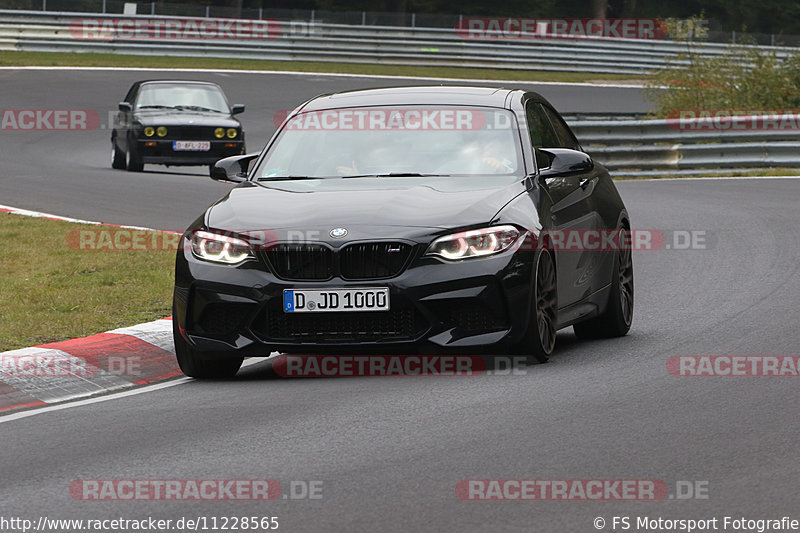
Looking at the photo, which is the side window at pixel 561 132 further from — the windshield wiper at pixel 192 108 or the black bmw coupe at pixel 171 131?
the windshield wiper at pixel 192 108

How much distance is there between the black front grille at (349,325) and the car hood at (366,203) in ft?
1.53

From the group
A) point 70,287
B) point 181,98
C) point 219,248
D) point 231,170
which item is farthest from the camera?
point 181,98

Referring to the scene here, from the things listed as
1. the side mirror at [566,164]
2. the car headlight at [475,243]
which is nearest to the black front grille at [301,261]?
the car headlight at [475,243]

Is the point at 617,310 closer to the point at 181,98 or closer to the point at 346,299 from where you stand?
the point at 346,299

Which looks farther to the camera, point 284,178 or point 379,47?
point 379,47

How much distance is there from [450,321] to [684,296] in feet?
13.2

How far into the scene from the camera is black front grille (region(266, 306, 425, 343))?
7.96 metres

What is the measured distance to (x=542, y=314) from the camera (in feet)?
27.6

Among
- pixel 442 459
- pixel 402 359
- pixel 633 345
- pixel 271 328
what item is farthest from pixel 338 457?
pixel 633 345

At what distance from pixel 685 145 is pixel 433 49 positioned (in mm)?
28400

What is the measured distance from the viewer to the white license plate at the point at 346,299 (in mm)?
7902

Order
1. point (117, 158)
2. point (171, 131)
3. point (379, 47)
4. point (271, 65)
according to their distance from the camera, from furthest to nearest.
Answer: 1. point (379, 47)
2. point (271, 65)
3. point (117, 158)
4. point (171, 131)

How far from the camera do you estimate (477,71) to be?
50.4 metres

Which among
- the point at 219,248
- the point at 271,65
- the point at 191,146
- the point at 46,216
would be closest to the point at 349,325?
the point at 219,248
